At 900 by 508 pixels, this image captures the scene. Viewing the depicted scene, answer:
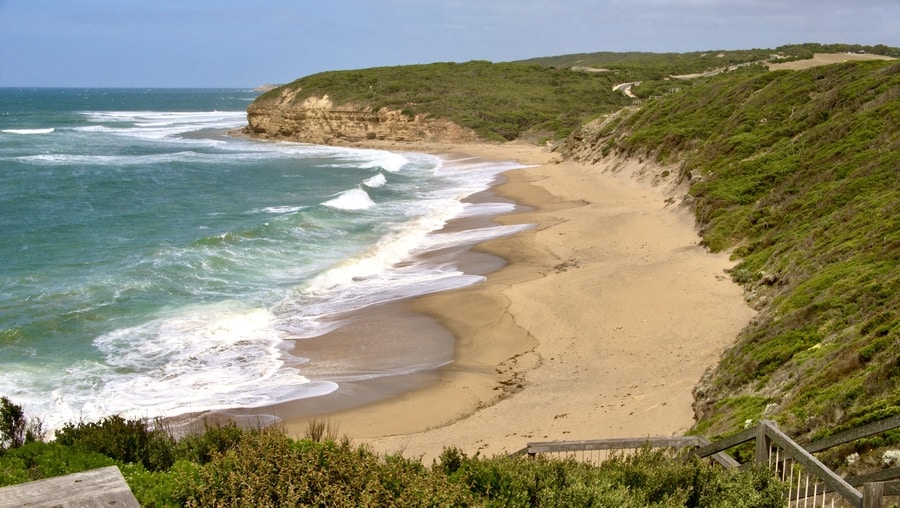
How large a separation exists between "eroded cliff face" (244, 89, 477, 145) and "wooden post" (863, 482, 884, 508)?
2510 inches

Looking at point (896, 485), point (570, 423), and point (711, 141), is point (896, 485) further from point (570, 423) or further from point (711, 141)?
point (711, 141)

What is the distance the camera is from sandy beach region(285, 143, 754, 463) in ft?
39.7

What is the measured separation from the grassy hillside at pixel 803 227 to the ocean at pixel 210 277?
6791 mm

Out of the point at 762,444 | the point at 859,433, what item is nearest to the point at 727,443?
the point at 762,444

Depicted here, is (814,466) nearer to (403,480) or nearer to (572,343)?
(403,480)

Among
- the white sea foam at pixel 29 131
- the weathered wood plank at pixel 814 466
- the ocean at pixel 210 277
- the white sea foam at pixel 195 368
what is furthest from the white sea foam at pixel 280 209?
the white sea foam at pixel 29 131

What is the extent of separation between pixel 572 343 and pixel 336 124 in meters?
62.1

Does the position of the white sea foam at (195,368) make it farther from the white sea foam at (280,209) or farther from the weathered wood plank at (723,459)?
the white sea foam at (280,209)

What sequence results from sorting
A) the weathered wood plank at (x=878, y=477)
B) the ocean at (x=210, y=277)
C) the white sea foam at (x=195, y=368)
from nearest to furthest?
the weathered wood plank at (x=878, y=477), the white sea foam at (x=195, y=368), the ocean at (x=210, y=277)

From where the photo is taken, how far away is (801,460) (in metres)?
6.07

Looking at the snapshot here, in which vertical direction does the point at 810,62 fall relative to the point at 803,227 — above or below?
above

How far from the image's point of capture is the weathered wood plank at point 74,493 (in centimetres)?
384

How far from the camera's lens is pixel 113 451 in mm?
8266

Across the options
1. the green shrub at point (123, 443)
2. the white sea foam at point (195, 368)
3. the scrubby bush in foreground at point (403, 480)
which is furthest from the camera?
the white sea foam at point (195, 368)
